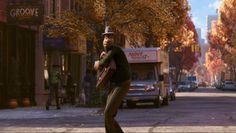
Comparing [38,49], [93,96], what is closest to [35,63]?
[38,49]

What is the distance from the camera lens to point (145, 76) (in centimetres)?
3139

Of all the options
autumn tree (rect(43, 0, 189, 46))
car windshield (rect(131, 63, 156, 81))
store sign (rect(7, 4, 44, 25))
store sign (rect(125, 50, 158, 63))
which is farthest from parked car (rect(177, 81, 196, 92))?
store sign (rect(7, 4, 44, 25))

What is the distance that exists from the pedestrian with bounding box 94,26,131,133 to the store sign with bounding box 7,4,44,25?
14.3m

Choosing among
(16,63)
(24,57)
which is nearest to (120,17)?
(24,57)

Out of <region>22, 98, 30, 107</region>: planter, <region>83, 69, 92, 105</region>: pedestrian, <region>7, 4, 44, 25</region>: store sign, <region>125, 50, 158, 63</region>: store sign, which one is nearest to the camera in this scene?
<region>7, 4, 44, 25</region>: store sign

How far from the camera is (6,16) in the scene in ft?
84.6

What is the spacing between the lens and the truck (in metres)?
30.5

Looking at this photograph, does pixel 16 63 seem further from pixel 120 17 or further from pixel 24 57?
pixel 120 17

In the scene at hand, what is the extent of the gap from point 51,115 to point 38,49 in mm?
9148

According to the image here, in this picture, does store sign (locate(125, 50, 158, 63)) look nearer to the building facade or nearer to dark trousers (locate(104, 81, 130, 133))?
the building facade

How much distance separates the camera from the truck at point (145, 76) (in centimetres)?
3050

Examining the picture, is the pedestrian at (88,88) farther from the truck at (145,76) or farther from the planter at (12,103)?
the planter at (12,103)

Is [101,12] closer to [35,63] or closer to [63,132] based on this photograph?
[35,63]

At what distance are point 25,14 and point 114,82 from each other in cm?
1477
